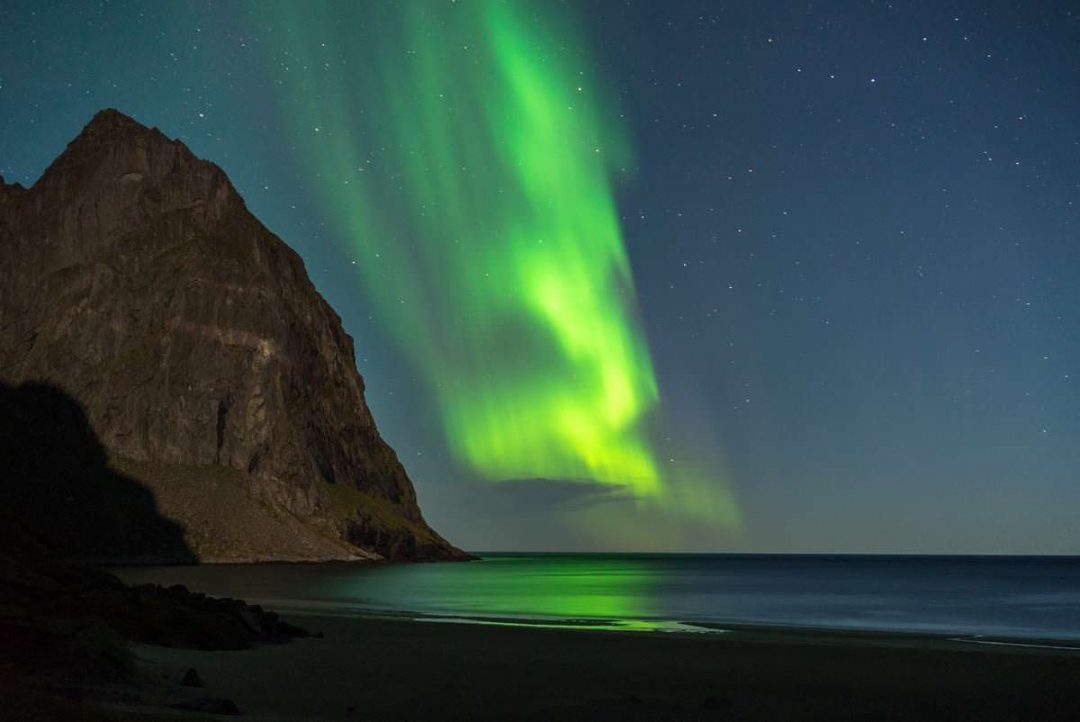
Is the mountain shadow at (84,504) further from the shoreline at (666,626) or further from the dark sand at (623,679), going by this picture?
the dark sand at (623,679)

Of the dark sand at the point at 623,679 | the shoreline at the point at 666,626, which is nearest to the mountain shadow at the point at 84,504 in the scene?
the shoreline at the point at 666,626

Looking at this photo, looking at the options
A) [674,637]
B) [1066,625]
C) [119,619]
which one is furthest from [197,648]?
[1066,625]

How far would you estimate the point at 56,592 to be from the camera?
2236 cm

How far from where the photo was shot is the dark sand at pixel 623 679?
60.8ft

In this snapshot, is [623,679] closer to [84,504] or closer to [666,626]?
[666,626]

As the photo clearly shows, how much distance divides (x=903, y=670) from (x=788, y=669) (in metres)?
3.36

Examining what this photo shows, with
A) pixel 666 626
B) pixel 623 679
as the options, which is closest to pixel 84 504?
pixel 666 626

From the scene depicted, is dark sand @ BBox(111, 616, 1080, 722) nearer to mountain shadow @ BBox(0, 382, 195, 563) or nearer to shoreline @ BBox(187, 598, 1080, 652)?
shoreline @ BBox(187, 598, 1080, 652)

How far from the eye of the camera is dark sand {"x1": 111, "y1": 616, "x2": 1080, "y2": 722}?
18.5m

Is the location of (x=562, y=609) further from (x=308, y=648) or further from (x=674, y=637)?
(x=308, y=648)

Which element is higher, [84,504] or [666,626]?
[84,504]

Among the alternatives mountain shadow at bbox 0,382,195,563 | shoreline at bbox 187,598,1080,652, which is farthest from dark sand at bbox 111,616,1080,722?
mountain shadow at bbox 0,382,195,563

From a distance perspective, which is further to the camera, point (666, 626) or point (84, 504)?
point (84, 504)

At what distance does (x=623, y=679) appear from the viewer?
77.9 ft
